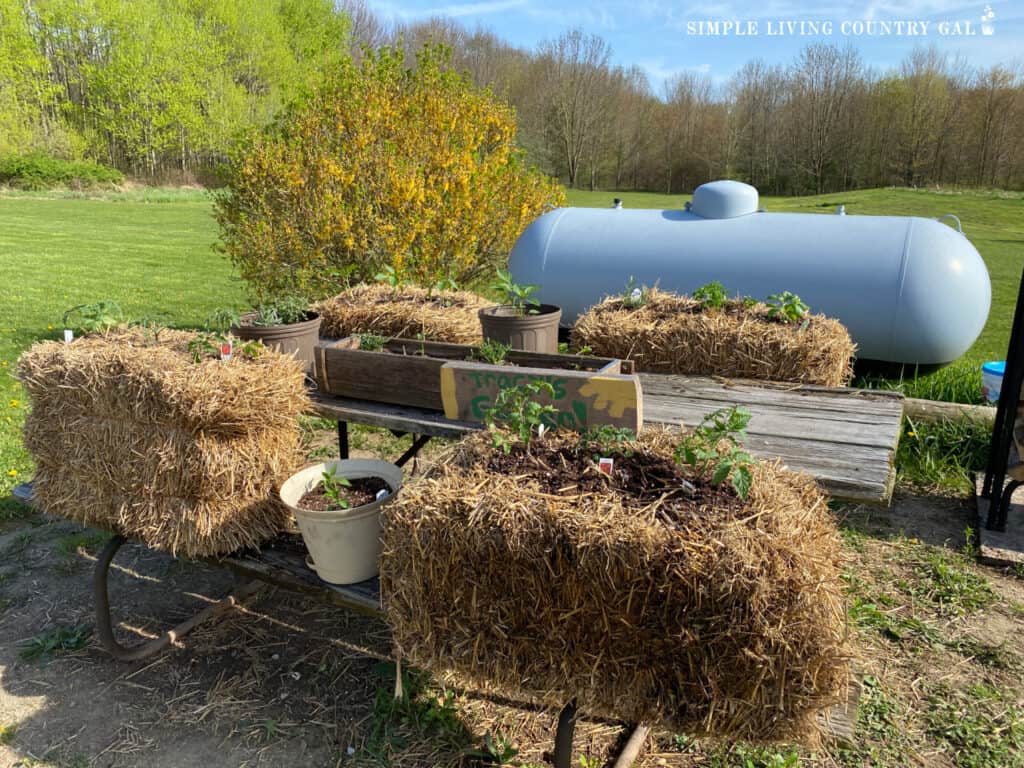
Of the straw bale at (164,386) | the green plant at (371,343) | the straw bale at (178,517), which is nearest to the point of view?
the straw bale at (164,386)

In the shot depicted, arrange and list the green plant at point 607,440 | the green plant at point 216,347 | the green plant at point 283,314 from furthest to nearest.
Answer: the green plant at point 283,314, the green plant at point 216,347, the green plant at point 607,440

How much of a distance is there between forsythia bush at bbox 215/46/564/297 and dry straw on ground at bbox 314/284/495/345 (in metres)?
2.41

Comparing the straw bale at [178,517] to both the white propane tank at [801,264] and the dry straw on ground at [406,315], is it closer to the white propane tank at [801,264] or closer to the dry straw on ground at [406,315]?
the dry straw on ground at [406,315]

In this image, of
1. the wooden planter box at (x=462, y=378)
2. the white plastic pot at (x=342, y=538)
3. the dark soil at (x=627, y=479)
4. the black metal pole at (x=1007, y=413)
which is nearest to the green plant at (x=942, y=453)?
the black metal pole at (x=1007, y=413)

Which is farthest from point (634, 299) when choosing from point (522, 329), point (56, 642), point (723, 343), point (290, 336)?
point (56, 642)

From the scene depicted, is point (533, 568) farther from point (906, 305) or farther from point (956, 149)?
point (956, 149)

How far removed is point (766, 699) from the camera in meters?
1.70

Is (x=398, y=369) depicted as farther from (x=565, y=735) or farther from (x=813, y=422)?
(x=813, y=422)

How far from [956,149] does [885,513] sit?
113ft

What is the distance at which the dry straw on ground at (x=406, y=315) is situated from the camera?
12.5ft

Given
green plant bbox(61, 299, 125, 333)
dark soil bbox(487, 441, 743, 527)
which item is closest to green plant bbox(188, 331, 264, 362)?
green plant bbox(61, 299, 125, 333)

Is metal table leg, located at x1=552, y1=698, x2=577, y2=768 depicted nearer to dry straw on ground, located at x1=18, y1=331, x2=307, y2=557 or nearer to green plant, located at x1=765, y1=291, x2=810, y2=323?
dry straw on ground, located at x1=18, y1=331, x2=307, y2=557

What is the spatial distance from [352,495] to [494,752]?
105 centimetres

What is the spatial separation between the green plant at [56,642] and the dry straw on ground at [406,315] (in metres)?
1.94
